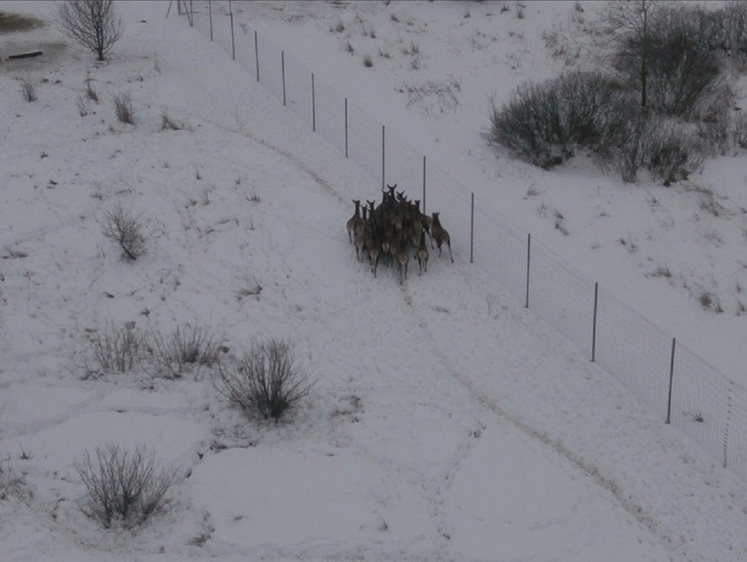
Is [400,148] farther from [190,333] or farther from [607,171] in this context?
[190,333]

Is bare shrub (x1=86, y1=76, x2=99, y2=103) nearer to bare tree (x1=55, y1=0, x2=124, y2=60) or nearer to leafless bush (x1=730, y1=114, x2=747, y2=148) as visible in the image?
bare tree (x1=55, y1=0, x2=124, y2=60)

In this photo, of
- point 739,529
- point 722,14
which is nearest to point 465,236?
point 739,529

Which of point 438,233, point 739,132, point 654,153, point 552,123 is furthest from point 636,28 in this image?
point 438,233

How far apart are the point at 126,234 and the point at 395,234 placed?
16.0 ft

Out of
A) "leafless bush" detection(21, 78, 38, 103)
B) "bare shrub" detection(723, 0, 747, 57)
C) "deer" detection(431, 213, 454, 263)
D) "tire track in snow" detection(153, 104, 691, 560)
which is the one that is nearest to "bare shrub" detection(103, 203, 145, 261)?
"tire track in snow" detection(153, 104, 691, 560)

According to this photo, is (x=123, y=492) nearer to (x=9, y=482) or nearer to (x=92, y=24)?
(x=9, y=482)

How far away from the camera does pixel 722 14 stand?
94.4 ft

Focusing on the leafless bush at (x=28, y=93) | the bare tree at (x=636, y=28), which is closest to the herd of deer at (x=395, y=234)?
the bare tree at (x=636, y=28)

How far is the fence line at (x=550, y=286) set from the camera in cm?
1564

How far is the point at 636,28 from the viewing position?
91.2 ft

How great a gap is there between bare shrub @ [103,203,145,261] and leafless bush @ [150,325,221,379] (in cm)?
274

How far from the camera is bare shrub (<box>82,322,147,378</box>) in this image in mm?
16266

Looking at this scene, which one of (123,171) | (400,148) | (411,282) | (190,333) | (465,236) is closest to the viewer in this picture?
(190,333)

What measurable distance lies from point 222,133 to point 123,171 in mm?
2924
